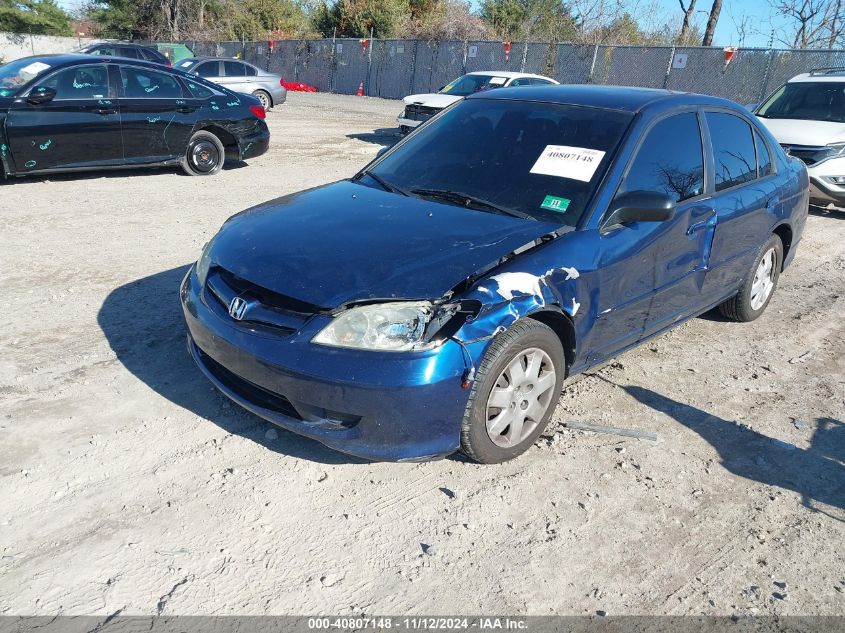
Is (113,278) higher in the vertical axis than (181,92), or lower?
lower

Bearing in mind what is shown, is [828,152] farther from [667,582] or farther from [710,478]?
[667,582]

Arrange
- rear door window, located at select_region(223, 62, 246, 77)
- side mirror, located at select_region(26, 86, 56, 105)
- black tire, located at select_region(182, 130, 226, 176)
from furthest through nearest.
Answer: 1. rear door window, located at select_region(223, 62, 246, 77)
2. black tire, located at select_region(182, 130, 226, 176)
3. side mirror, located at select_region(26, 86, 56, 105)

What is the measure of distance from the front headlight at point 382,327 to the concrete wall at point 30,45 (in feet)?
136

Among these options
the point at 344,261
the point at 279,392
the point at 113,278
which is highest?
the point at 344,261

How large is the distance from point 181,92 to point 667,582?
8906 millimetres

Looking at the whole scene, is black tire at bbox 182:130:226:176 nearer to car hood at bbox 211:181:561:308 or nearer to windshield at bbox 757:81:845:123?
car hood at bbox 211:181:561:308

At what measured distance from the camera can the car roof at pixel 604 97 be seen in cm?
407

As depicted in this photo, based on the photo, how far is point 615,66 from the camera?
927 inches

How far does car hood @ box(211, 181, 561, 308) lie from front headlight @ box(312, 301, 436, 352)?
5cm

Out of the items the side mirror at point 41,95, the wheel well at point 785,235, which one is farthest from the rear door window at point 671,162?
the side mirror at point 41,95

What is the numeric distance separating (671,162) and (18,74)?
7804mm

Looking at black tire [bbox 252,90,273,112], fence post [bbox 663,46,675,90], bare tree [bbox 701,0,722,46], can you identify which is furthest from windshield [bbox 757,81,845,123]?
bare tree [bbox 701,0,722,46]

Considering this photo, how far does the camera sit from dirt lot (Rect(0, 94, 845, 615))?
2.59 m

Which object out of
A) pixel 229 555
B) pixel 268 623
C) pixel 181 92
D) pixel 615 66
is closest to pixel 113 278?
pixel 229 555
